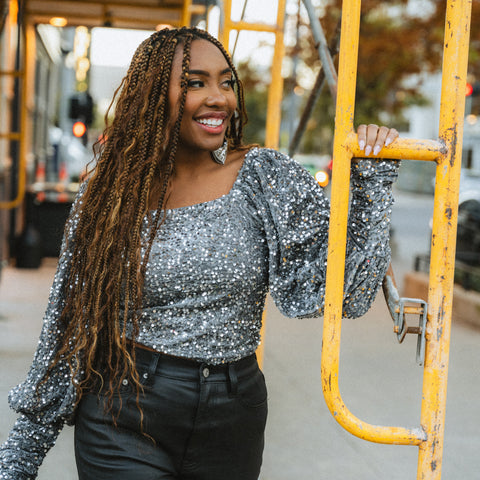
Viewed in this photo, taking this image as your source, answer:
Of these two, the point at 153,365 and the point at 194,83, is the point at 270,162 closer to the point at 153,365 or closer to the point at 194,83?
the point at 194,83

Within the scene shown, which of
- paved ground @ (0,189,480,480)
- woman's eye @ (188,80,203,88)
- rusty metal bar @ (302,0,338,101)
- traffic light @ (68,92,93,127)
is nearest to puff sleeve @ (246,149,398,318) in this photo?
woman's eye @ (188,80,203,88)

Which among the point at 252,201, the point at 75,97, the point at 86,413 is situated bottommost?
the point at 86,413

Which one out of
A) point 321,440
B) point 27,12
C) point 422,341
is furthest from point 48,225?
point 422,341

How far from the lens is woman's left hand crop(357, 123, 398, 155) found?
5.11ft

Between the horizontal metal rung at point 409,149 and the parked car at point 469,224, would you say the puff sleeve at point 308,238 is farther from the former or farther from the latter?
the parked car at point 469,224

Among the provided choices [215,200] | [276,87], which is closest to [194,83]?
[215,200]

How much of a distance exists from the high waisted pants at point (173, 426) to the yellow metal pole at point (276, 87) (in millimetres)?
1270

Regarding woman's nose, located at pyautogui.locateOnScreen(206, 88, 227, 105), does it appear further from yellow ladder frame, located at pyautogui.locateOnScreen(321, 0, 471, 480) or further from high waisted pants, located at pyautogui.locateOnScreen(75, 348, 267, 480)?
high waisted pants, located at pyautogui.locateOnScreen(75, 348, 267, 480)

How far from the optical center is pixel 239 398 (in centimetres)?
190

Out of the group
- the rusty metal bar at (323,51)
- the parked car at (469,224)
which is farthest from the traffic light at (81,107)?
the rusty metal bar at (323,51)

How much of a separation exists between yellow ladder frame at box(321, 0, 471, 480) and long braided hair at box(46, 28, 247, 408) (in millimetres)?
532

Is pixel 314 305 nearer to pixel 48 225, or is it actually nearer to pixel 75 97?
pixel 48 225

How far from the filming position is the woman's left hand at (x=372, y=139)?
5.11ft

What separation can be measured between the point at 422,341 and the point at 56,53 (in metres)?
16.9
